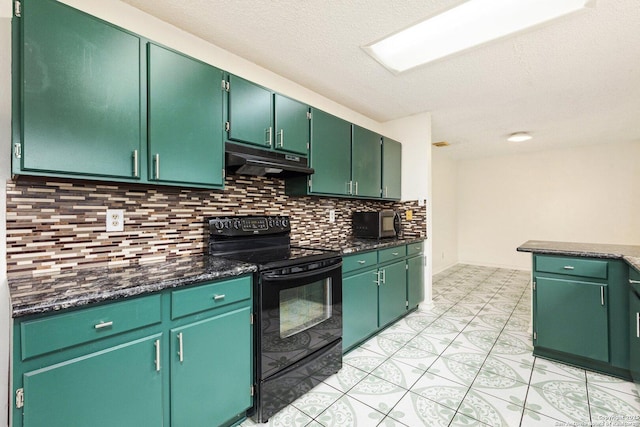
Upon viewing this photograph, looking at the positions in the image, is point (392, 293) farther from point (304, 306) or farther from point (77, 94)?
point (77, 94)

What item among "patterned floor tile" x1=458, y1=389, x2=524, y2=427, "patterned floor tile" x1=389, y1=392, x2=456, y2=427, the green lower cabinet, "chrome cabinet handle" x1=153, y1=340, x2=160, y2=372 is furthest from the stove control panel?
the green lower cabinet

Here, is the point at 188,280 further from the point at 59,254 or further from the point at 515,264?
the point at 515,264

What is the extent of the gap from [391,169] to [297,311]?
227 cm

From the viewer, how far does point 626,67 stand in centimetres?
238

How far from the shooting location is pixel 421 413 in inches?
66.4

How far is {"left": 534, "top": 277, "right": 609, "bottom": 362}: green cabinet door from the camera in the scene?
2.07m

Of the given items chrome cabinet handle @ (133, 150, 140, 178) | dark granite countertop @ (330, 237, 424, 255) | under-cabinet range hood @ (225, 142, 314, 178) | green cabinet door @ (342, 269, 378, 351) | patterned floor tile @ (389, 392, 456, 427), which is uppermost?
under-cabinet range hood @ (225, 142, 314, 178)

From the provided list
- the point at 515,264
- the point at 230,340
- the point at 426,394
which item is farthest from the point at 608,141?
the point at 230,340

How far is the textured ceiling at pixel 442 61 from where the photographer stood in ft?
5.71

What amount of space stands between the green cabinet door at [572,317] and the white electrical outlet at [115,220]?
3080 millimetres

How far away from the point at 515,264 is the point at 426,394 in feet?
16.9

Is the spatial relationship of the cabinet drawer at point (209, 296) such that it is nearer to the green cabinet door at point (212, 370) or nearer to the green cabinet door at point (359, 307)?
the green cabinet door at point (212, 370)

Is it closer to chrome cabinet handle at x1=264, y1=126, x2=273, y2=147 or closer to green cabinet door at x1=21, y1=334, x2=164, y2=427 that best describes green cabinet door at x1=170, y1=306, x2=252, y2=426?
green cabinet door at x1=21, y1=334, x2=164, y2=427

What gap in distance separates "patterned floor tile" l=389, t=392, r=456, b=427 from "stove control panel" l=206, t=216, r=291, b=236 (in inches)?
58.3
